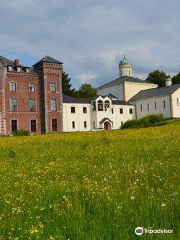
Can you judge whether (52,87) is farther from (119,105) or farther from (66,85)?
(66,85)

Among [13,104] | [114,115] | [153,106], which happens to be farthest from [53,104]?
[153,106]

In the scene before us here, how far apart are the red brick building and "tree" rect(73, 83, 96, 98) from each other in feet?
138

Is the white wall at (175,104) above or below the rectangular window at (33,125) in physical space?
above

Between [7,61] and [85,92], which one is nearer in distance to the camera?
[7,61]

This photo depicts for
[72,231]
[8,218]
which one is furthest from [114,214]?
[8,218]

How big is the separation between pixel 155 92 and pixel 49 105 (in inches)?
1237

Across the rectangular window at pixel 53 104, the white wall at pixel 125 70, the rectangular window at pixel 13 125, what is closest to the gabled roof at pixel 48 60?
the rectangular window at pixel 53 104

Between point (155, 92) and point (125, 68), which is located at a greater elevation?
point (125, 68)

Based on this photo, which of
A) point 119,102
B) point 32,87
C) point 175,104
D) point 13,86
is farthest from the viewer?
point 119,102

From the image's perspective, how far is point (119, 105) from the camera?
7144 centimetres

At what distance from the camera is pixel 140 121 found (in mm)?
52688

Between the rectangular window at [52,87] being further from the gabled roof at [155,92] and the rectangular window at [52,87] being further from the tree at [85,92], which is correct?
the tree at [85,92]

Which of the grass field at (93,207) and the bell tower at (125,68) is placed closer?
the grass field at (93,207)

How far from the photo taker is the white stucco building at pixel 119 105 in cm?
6288
